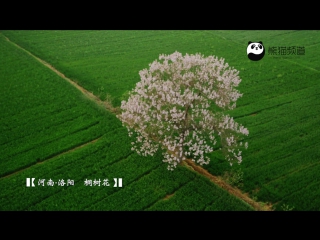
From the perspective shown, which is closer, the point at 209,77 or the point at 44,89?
the point at 209,77

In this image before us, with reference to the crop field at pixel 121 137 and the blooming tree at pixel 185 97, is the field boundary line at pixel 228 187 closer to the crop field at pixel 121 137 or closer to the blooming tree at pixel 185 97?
the crop field at pixel 121 137

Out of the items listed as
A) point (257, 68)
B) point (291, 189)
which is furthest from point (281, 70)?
point (291, 189)

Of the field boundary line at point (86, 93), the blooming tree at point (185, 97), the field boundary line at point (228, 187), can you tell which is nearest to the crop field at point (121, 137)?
the field boundary line at point (228, 187)

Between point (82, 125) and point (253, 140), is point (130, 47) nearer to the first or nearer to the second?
point (82, 125)

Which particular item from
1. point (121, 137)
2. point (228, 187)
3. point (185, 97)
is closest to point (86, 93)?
point (121, 137)

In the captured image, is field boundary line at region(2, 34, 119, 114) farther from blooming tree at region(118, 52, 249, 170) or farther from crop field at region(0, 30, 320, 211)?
blooming tree at region(118, 52, 249, 170)
